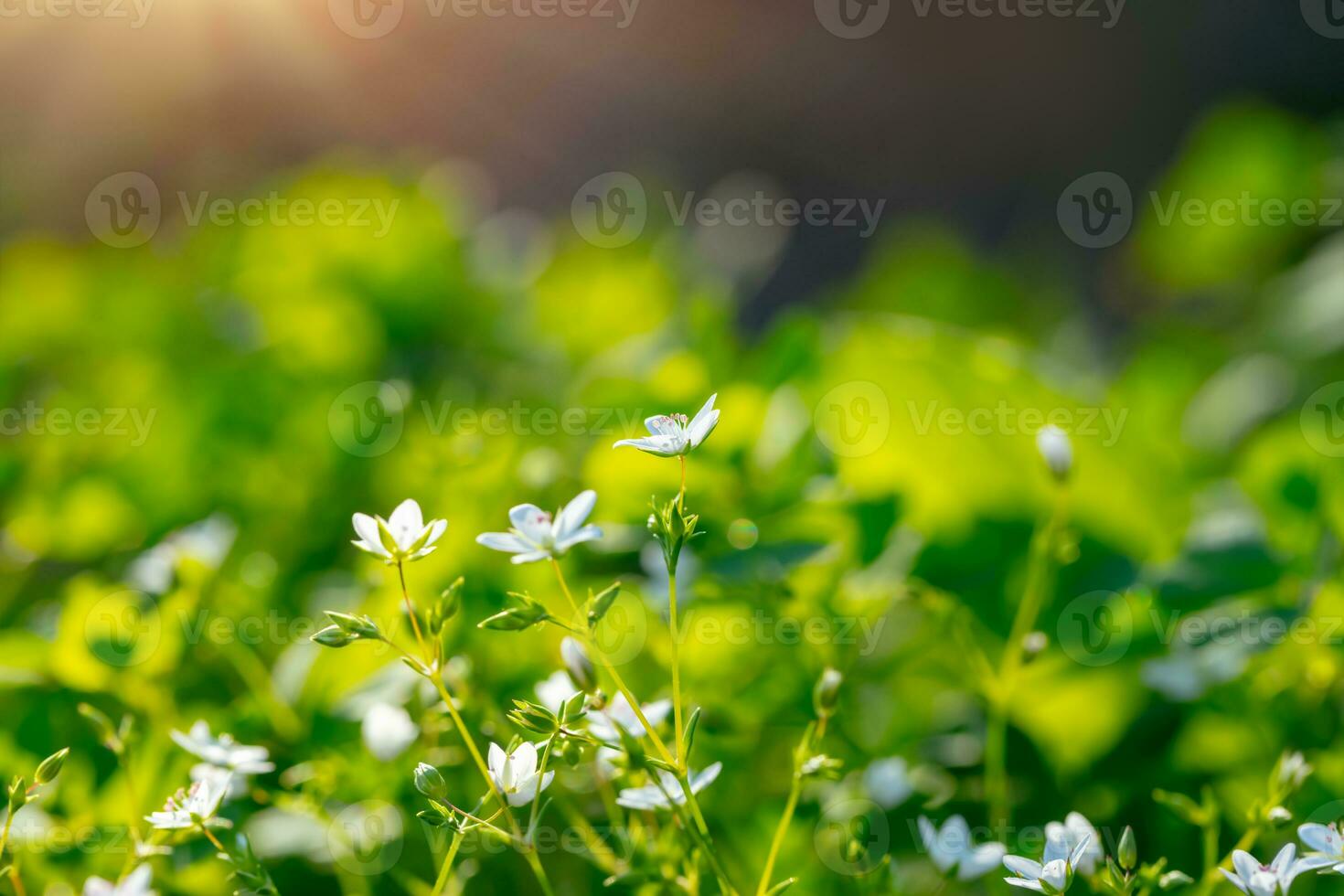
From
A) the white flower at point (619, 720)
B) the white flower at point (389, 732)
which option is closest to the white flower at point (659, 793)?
the white flower at point (619, 720)

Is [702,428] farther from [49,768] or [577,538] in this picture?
[49,768]

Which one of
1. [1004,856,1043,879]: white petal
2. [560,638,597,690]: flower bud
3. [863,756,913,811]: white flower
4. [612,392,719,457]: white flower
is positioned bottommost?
A: [863,756,913,811]: white flower

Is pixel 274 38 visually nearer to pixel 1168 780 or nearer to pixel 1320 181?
pixel 1320 181

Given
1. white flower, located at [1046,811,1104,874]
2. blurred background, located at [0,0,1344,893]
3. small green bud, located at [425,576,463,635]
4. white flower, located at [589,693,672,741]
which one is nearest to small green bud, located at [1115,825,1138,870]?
white flower, located at [1046,811,1104,874]

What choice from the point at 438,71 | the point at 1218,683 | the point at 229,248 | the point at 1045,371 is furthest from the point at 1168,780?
the point at 438,71

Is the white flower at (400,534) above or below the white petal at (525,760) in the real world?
above

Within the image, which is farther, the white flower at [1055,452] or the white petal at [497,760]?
the white flower at [1055,452]

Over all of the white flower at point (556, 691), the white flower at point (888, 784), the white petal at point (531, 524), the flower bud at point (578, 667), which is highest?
the white petal at point (531, 524)

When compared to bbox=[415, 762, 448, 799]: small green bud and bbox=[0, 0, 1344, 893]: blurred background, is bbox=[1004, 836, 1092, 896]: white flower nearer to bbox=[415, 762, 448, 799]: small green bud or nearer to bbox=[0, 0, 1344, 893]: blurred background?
bbox=[0, 0, 1344, 893]: blurred background

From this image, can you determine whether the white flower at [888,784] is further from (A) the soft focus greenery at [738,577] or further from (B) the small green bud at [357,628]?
(B) the small green bud at [357,628]
